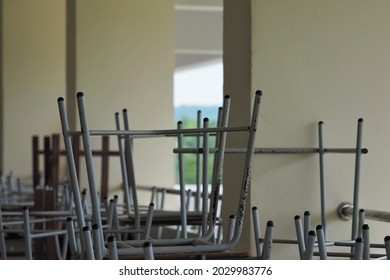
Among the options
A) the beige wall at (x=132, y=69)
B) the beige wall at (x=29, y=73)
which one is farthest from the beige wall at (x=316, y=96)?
the beige wall at (x=29, y=73)

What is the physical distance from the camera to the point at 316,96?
8.29 ft

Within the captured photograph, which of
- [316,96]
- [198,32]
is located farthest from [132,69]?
[316,96]

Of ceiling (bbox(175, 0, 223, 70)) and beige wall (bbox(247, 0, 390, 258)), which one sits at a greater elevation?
ceiling (bbox(175, 0, 223, 70))

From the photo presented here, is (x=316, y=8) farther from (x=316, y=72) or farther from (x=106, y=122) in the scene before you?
(x=106, y=122)

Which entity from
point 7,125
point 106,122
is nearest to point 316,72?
point 106,122

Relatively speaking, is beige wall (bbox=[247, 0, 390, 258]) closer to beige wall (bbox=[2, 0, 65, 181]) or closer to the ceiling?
the ceiling

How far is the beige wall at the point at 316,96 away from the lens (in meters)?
2.52

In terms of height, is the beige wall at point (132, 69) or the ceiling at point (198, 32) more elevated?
the ceiling at point (198, 32)

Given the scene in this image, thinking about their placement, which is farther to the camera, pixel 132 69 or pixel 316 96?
pixel 132 69

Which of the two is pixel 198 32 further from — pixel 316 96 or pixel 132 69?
pixel 316 96

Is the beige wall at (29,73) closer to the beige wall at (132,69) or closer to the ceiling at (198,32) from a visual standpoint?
the ceiling at (198,32)

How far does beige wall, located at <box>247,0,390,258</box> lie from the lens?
252cm

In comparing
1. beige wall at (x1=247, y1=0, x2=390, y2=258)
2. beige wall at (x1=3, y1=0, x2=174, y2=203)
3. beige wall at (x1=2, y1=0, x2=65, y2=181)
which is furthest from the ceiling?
beige wall at (x1=247, y1=0, x2=390, y2=258)

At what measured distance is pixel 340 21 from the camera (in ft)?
8.31
